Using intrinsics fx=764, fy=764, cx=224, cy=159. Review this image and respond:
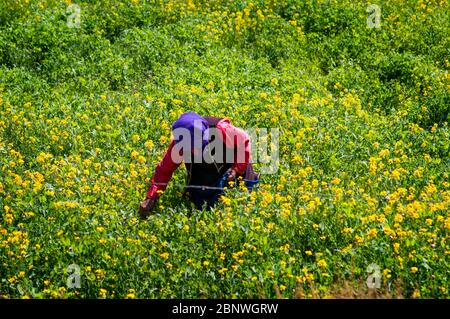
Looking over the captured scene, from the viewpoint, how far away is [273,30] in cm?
1324

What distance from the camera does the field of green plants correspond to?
6840mm

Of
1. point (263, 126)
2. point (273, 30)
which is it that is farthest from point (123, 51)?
point (263, 126)

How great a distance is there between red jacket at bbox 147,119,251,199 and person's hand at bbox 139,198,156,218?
5cm

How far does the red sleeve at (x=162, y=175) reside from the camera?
307 inches

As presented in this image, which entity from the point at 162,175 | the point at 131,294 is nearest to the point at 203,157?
the point at 162,175

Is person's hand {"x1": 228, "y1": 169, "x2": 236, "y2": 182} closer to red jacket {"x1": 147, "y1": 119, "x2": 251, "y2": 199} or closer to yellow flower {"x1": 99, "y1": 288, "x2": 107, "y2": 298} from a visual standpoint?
red jacket {"x1": 147, "y1": 119, "x2": 251, "y2": 199}

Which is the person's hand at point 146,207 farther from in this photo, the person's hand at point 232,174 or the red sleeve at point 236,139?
the red sleeve at point 236,139

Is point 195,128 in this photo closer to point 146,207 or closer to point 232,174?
point 232,174

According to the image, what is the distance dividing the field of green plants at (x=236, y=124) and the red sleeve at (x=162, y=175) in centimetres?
26

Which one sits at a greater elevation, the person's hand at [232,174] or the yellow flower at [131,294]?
the person's hand at [232,174]

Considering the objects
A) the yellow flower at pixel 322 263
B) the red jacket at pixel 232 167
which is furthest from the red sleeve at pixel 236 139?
the yellow flower at pixel 322 263

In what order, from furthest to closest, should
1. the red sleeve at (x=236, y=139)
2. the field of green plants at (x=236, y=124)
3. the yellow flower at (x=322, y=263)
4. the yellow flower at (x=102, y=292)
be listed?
the red sleeve at (x=236, y=139) → the field of green plants at (x=236, y=124) → the yellow flower at (x=102, y=292) → the yellow flower at (x=322, y=263)

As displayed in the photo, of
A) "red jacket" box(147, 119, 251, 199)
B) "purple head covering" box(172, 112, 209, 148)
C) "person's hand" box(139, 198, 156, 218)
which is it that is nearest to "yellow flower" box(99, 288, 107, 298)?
"person's hand" box(139, 198, 156, 218)

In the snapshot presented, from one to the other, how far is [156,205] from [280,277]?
191 cm
